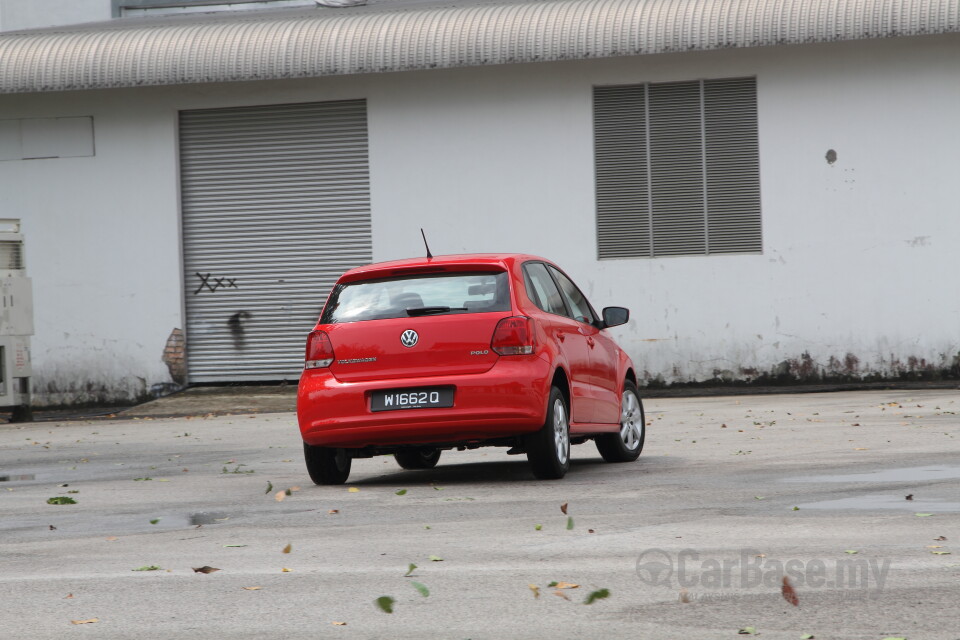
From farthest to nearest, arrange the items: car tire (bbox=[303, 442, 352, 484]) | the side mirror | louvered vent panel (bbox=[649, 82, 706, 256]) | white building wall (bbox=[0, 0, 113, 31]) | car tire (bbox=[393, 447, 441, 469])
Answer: white building wall (bbox=[0, 0, 113, 31]) < louvered vent panel (bbox=[649, 82, 706, 256]) < car tire (bbox=[393, 447, 441, 469]) < the side mirror < car tire (bbox=[303, 442, 352, 484])

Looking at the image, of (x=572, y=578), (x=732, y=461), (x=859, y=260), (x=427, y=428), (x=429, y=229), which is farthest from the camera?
(x=429, y=229)

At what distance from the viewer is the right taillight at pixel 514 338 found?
395 inches

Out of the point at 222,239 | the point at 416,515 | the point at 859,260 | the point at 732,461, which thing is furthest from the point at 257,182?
the point at 416,515

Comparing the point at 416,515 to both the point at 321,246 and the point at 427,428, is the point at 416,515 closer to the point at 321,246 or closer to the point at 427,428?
the point at 427,428

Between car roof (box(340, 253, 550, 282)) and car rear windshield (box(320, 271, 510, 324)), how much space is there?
0.04 m

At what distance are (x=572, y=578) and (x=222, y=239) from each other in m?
18.5

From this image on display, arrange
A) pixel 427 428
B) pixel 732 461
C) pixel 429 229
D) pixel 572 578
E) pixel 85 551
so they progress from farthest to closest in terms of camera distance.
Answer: pixel 429 229, pixel 732 461, pixel 427 428, pixel 85 551, pixel 572 578

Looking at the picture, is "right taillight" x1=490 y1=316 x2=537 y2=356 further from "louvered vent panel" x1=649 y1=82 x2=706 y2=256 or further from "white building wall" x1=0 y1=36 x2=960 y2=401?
"louvered vent panel" x1=649 y1=82 x2=706 y2=256

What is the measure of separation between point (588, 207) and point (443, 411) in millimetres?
12908

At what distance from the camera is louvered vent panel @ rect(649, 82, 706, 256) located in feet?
73.0

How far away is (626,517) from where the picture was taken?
8.09m

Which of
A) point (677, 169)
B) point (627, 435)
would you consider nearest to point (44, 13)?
point (677, 169)

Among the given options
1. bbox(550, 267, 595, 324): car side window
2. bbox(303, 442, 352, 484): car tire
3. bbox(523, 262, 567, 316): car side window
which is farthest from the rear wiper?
bbox(550, 267, 595, 324): car side window

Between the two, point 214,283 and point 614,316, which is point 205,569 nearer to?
point 614,316
